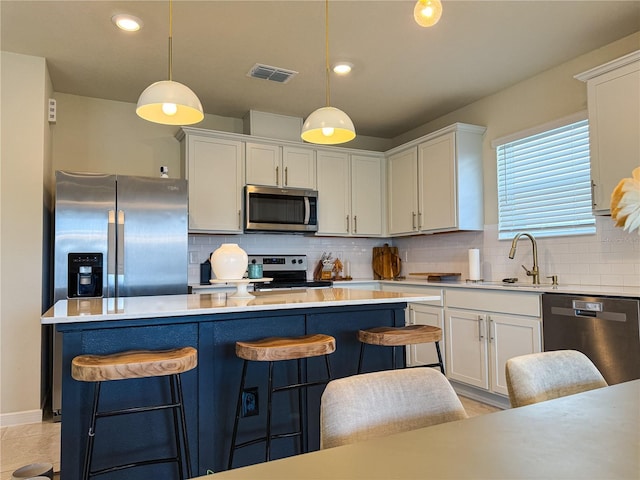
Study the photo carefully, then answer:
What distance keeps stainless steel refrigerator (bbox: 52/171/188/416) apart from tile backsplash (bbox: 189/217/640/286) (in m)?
0.81

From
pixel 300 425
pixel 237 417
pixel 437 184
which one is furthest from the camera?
pixel 437 184

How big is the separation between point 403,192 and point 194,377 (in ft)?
11.0

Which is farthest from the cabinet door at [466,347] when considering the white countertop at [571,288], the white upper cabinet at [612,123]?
the white upper cabinet at [612,123]

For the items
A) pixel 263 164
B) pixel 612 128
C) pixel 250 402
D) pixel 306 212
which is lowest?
pixel 250 402

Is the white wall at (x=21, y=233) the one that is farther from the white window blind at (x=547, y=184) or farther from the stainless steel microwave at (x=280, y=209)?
the white window blind at (x=547, y=184)

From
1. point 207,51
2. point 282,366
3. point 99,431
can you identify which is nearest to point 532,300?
point 282,366

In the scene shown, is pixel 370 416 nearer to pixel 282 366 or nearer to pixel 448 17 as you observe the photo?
pixel 282 366

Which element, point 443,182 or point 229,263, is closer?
point 229,263

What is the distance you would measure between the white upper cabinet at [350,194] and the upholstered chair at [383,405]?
3742mm

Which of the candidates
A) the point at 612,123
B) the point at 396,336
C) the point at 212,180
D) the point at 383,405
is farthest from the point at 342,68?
the point at 383,405

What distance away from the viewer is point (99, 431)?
1897 mm

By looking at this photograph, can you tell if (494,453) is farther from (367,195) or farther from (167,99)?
(367,195)

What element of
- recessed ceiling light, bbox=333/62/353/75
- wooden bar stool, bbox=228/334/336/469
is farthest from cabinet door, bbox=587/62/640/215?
wooden bar stool, bbox=228/334/336/469

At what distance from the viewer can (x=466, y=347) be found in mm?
3654
